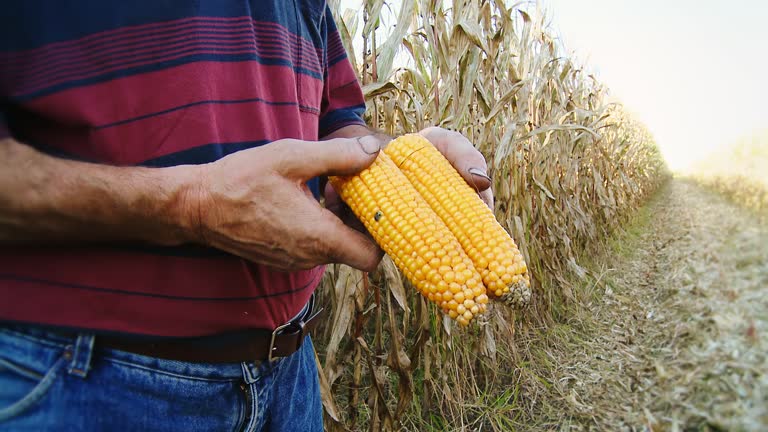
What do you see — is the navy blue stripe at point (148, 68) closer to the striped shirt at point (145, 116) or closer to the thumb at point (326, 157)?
the striped shirt at point (145, 116)

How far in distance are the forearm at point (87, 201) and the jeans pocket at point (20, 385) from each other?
26 cm

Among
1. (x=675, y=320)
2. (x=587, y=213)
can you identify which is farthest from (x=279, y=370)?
(x=587, y=213)

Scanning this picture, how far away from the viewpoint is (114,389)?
935mm

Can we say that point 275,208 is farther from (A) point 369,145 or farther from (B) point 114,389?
(B) point 114,389

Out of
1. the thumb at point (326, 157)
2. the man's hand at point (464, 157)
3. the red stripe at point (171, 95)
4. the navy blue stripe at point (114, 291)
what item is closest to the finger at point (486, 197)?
the man's hand at point (464, 157)

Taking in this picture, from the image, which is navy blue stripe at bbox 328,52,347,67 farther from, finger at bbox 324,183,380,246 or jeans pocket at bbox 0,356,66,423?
jeans pocket at bbox 0,356,66,423

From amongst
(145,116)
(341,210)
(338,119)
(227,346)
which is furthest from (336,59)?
(227,346)

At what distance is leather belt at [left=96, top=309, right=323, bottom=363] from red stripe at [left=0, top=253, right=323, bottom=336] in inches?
1.3

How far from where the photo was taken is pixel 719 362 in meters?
0.32

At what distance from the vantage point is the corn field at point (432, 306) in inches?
93.0

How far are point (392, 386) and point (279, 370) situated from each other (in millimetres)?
1960

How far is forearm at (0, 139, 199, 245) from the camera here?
753mm

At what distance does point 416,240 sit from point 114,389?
775mm

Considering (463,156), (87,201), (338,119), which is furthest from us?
(338,119)
